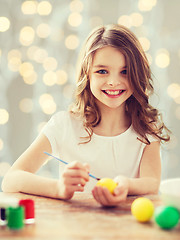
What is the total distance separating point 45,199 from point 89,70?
1.96 feet

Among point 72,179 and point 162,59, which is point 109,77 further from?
point 162,59

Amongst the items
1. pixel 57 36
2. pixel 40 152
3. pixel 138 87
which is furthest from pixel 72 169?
pixel 57 36

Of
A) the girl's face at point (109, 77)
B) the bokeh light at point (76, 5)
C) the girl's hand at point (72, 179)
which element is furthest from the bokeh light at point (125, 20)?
the girl's hand at point (72, 179)

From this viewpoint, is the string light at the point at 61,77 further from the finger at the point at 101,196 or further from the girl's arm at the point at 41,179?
the finger at the point at 101,196

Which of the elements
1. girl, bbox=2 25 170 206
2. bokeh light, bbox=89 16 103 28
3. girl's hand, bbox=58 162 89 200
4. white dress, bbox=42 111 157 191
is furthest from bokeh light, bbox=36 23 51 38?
girl's hand, bbox=58 162 89 200

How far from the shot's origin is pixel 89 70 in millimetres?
1431

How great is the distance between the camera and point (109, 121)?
152 centimetres

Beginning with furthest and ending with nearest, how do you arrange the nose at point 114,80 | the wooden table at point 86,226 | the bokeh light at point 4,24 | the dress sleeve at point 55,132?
the bokeh light at point 4,24 → the dress sleeve at point 55,132 → the nose at point 114,80 → the wooden table at point 86,226

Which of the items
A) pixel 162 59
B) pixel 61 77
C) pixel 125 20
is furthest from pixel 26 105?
pixel 162 59

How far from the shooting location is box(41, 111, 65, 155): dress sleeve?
57.6 inches

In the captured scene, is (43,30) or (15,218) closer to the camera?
(15,218)

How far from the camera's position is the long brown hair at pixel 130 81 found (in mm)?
1371

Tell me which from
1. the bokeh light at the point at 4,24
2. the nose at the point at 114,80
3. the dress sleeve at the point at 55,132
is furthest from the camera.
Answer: the bokeh light at the point at 4,24

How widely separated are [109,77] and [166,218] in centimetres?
70
